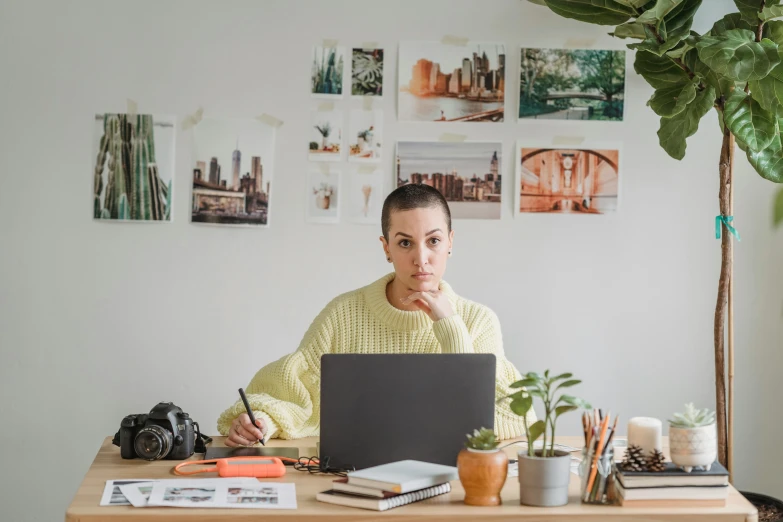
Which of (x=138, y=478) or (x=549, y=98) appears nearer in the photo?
(x=138, y=478)

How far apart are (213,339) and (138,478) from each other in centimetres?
137

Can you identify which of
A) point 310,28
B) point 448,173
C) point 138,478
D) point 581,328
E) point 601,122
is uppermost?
point 310,28

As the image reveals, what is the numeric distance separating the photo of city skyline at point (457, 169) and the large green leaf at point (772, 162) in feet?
2.93

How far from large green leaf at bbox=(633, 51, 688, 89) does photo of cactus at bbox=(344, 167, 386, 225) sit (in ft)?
3.10

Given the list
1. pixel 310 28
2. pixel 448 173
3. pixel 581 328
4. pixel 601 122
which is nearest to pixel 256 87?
pixel 310 28

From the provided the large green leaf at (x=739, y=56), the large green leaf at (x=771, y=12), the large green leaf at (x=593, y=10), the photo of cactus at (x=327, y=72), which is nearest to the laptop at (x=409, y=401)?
the large green leaf at (x=739, y=56)

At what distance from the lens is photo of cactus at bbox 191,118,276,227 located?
118 inches

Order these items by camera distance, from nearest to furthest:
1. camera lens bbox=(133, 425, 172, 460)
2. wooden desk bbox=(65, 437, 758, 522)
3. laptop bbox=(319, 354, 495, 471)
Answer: wooden desk bbox=(65, 437, 758, 522) → laptop bbox=(319, 354, 495, 471) → camera lens bbox=(133, 425, 172, 460)

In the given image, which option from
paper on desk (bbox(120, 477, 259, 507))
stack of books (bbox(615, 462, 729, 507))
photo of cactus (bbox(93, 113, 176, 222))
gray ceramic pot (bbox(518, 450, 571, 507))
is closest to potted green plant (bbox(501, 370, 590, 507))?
gray ceramic pot (bbox(518, 450, 571, 507))

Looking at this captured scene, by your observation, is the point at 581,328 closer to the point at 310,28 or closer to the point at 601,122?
the point at 601,122

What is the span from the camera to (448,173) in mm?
3057

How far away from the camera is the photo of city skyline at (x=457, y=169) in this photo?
3049 millimetres

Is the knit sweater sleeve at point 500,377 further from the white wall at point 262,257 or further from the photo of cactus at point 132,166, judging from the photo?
the photo of cactus at point 132,166

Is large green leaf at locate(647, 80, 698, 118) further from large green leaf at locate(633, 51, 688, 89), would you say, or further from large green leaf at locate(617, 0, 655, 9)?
→ large green leaf at locate(617, 0, 655, 9)
